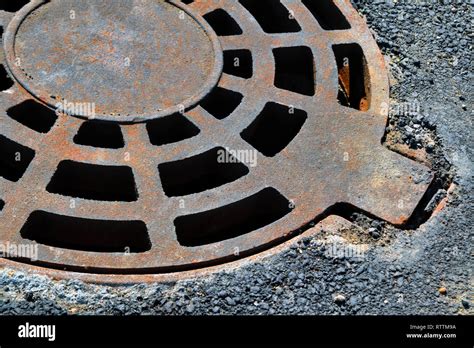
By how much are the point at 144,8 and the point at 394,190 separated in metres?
1.32

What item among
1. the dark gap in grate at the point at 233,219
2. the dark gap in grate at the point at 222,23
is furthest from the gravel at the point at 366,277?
the dark gap in grate at the point at 222,23

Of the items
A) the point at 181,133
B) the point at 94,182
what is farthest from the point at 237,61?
the point at 94,182

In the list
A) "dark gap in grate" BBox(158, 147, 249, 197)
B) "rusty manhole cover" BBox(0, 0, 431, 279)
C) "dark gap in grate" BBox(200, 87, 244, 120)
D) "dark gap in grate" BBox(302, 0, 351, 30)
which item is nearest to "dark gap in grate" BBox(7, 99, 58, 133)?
"rusty manhole cover" BBox(0, 0, 431, 279)

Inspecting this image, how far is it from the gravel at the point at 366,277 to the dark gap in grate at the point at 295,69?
0.39 metres

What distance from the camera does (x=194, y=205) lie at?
10.8ft

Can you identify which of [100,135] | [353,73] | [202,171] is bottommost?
[202,171]

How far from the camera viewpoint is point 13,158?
3.45 metres

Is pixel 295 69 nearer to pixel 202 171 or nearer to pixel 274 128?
pixel 274 128

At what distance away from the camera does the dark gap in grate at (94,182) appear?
3355 millimetres

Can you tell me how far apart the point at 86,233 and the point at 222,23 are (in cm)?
128

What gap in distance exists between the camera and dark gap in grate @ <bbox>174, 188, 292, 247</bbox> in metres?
3.31

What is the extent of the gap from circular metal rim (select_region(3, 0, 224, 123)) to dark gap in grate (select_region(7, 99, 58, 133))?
3 cm
